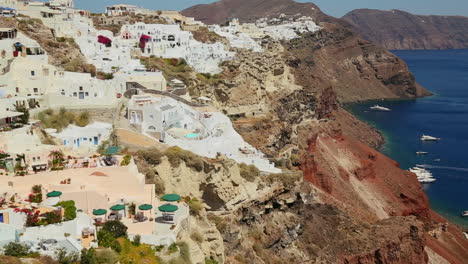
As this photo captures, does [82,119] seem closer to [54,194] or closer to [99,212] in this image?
[54,194]

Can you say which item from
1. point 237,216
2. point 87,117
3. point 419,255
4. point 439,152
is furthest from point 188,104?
point 439,152

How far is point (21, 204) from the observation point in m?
22.8

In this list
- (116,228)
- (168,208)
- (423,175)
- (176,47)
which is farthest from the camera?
(423,175)

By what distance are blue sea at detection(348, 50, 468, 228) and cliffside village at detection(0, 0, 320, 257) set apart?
102 feet

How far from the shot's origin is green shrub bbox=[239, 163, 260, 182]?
117 feet

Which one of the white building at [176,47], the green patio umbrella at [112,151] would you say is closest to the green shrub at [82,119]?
the green patio umbrella at [112,151]

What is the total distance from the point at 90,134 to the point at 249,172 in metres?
10.6

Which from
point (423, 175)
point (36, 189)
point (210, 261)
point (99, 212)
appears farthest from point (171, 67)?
point (423, 175)

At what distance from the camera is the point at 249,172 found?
119 feet

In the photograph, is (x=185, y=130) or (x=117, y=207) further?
(x=185, y=130)

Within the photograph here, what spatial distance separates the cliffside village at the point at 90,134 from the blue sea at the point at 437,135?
102ft

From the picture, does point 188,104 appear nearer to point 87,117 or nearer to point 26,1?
point 87,117

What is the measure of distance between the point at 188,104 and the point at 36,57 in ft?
39.5

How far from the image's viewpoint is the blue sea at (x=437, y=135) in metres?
65.4
